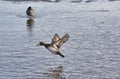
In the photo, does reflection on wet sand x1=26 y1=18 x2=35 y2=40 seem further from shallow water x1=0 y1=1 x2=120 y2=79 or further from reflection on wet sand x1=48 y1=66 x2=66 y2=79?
reflection on wet sand x1=48 y1=66 x2=66 y2=79

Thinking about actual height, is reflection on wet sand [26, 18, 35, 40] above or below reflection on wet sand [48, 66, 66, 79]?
below

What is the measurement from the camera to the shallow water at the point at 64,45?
469 inches

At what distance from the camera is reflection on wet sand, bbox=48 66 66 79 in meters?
11.5

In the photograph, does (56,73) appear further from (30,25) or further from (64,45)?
(30,25)

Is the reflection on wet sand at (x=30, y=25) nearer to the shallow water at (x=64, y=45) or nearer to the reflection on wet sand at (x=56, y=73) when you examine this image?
the shallow water at (x=64, y=45)

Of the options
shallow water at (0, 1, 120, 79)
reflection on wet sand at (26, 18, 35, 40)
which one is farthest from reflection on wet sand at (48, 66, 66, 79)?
reflection on wet sand at (26, 18, 35, 40)

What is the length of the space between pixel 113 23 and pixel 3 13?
6.10 m

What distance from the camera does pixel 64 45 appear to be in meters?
15.3

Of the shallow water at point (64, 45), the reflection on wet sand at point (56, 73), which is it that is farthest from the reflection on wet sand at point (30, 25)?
the reflection on wet sand at point (56, 73)

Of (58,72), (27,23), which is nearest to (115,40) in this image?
(58,72)

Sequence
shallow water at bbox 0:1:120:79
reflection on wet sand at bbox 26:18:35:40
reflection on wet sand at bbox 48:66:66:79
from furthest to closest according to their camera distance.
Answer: reflection on wet sand at bbox 26:18:35:40
shallow water at bbox 0:1:120:79
reflection on wet sand at bbox 48:66:66:79

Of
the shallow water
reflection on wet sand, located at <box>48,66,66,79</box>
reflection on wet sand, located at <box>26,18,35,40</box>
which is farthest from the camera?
reflection on wet sand, located at <box>26,18,35,40</box>

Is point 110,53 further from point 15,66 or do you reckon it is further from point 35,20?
point 35,20

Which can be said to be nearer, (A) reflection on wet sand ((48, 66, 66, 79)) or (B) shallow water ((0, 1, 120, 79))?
(A) reflection on wet sand ((48, 66, 66, 79))
